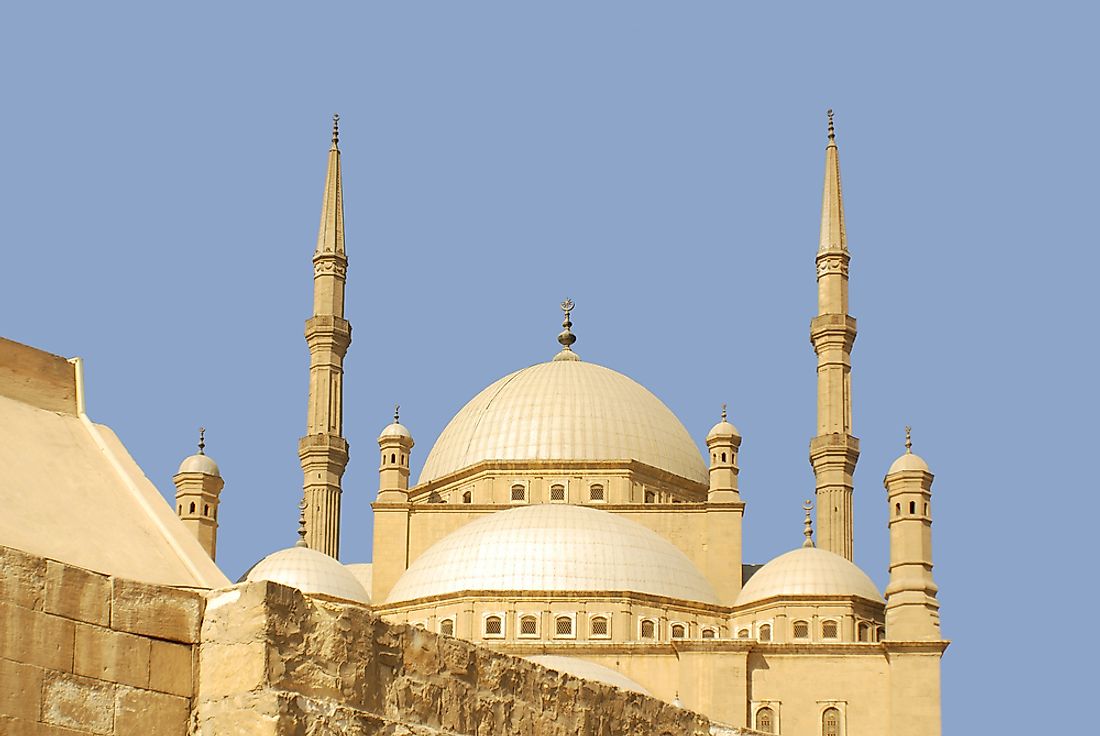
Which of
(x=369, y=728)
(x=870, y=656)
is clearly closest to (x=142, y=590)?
(x=369, y=728)

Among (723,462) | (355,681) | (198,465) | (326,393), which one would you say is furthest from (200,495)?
(355,681)

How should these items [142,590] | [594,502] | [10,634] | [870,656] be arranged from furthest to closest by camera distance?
[594,502] → [870,656] → [142,590] → [10,634]

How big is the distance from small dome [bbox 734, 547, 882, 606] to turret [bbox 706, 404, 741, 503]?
2.53 meters

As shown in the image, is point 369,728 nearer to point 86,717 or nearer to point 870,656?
point 86,717

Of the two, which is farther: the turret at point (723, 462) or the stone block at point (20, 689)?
the turret at point (723, 462)

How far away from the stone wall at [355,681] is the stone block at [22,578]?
0.51 metres

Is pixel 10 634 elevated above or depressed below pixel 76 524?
below

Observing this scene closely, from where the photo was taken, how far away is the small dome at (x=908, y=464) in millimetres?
32844

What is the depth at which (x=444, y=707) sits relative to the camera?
21.4 feet

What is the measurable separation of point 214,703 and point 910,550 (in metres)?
26.9

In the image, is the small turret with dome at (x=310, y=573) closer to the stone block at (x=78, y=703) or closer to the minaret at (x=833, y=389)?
the minaret at (x=833, y=389)

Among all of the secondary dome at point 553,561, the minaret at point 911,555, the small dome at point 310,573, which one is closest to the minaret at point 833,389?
the secondary dome at point 553,561

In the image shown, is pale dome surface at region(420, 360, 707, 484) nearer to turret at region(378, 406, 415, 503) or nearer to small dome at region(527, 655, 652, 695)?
turret at region(378, 406, 415, 503)

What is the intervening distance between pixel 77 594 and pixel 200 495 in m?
28.2
